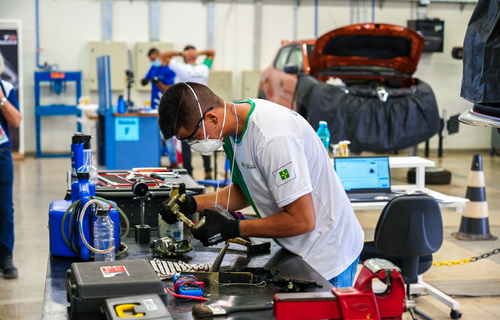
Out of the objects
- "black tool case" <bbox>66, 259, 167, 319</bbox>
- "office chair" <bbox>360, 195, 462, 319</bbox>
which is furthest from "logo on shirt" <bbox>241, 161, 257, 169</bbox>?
"office chair" <bbox>360, 195, 462, 319</bbox>

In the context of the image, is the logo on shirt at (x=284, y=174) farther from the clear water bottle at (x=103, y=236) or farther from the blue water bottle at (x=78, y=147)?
the blue water bottle at (x=78, y=147)

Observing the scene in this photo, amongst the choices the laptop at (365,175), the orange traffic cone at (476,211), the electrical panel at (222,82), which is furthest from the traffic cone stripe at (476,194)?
the electrical panel at (222,82)

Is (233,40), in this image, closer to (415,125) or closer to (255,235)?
(415,125)

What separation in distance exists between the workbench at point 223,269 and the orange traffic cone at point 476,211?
327 centimetres

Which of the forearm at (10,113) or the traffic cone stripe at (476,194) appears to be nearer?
the forearm at (10,113)

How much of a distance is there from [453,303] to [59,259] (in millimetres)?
2385

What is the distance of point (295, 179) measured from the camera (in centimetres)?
174

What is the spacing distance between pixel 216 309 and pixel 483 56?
1123mm

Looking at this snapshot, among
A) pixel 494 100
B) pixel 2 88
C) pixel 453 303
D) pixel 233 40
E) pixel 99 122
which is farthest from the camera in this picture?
pixel 233 40

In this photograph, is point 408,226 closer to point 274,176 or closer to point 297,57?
point 274,176

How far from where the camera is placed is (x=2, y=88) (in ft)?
12.0

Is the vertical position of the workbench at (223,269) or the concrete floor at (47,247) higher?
the workbench at (223,269)

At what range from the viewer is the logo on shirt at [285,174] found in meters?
1.74

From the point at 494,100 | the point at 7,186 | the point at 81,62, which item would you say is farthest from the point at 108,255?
the point at 81,62
